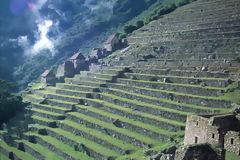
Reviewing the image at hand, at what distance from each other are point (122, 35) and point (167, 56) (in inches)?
792

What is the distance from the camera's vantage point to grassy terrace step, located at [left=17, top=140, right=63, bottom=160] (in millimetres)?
32219

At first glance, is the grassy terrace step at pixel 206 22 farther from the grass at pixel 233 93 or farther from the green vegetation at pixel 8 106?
the green vegetation at pixel 8 106

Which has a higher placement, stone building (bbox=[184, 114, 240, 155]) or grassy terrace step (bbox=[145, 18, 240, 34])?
grassy terrace step (bbox=[145, 18, 240, 34])

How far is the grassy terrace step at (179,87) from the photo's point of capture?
28203 mm

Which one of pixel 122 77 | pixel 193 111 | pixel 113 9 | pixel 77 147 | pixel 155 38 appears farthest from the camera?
pixel 113 9

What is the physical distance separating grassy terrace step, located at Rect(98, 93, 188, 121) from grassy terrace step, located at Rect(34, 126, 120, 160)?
385 centimetres

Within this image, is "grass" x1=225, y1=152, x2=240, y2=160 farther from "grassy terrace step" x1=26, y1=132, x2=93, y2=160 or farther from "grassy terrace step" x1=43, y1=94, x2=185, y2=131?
"grassy terrace step" x1=26, y1=132, x2=93, y2=160

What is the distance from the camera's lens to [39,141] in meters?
36.5

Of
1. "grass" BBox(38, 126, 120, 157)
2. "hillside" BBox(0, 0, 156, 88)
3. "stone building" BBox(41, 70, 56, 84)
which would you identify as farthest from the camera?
"hillside" BBox(0, 0, 156, 88)

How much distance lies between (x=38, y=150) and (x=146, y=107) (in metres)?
9.21

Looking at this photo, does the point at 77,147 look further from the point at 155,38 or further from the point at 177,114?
the point at 155,38

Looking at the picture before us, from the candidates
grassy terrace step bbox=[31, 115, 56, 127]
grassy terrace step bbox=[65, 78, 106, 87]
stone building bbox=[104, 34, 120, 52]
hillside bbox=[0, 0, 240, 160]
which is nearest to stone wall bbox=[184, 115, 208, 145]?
hillside bbox=[0, 0, 240, 160]

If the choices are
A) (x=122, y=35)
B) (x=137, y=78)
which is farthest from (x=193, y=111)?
(x=122, y=35)

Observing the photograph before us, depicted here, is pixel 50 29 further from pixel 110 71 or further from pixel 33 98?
pixel 110 71
